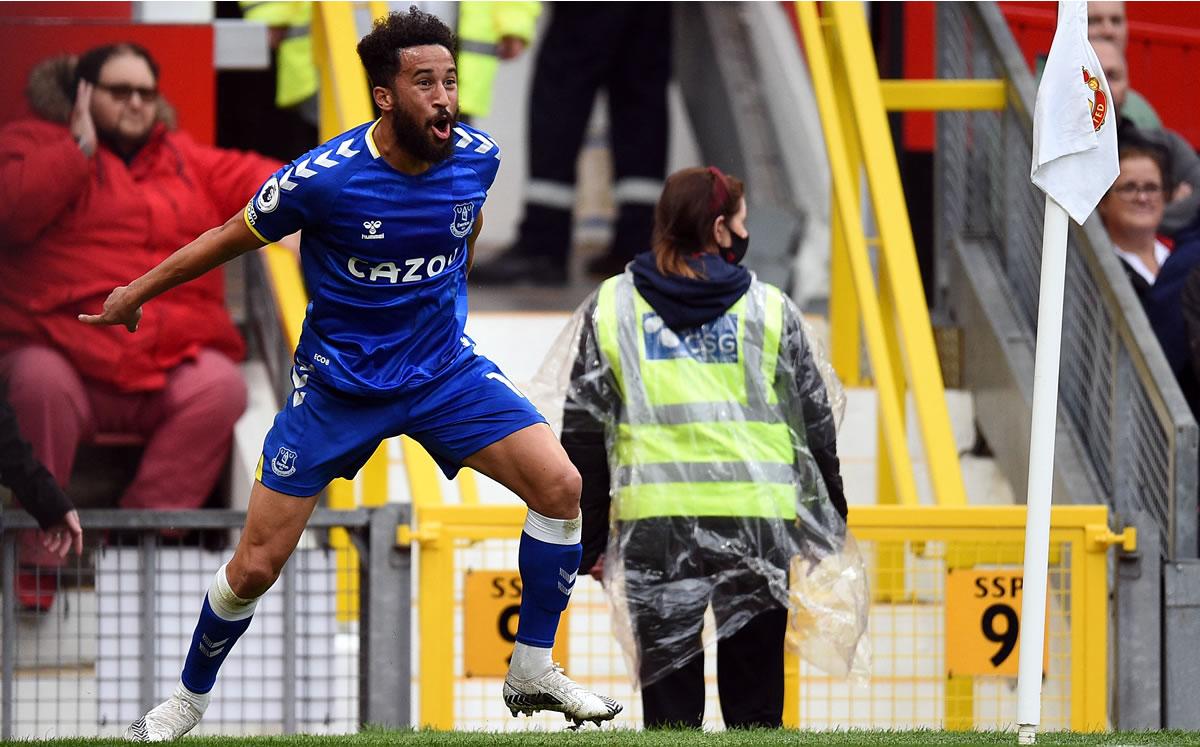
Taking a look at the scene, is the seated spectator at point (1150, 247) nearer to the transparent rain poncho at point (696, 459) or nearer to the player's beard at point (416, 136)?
the transparent rain poncho at point (696, 459)

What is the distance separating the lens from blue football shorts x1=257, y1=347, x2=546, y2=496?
17.6 ft

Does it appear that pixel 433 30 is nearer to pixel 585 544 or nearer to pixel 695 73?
pixel 585 544

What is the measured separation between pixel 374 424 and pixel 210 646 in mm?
810

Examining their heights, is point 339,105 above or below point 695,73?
below

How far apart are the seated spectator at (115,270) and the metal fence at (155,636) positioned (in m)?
0.94

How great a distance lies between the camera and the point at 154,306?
26.5ft

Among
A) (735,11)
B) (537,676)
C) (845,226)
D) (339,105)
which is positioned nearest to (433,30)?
(537,676)

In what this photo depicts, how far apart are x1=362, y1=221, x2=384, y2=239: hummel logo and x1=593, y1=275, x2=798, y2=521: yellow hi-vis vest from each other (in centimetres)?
120

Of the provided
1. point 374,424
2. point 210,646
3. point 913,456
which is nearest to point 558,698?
point 374,424

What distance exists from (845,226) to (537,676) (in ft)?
10.9

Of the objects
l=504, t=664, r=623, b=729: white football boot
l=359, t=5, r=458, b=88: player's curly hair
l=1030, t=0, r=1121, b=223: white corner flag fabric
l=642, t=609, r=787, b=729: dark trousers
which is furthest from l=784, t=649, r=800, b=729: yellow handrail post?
l=359, t=5, r=458, b=88: player's curly hair

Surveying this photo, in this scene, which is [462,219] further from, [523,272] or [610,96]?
[523,272]

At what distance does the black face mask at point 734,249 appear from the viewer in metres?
6.33

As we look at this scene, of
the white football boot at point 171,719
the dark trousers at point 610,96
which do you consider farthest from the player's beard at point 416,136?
the dark trousers at point 610,96
